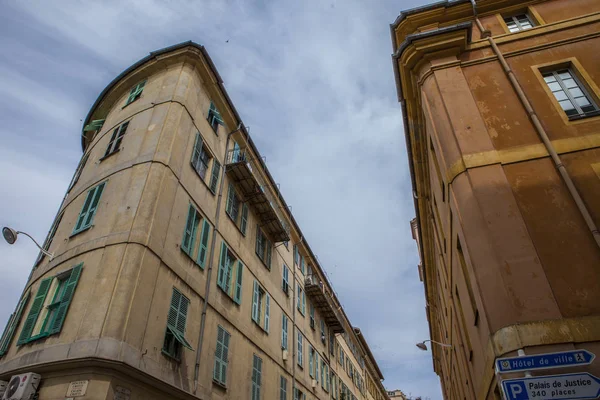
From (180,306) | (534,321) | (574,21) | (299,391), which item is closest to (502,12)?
(574,21)

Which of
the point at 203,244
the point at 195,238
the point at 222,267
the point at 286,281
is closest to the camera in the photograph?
the point at 195,238

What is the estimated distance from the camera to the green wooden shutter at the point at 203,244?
12.0 meters

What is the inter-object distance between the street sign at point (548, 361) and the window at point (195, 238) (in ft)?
27.8

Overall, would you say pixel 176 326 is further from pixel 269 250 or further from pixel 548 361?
pixel 269 250

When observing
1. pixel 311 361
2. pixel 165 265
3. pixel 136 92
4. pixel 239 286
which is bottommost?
pixel 165 265

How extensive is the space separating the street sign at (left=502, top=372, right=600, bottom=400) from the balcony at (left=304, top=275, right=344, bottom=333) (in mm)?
17958

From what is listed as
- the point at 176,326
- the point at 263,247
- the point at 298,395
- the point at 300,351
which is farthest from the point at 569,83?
the point at 298,395

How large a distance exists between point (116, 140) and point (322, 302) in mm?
15528

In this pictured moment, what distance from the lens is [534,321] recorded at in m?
6.11

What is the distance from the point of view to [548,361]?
5.17m

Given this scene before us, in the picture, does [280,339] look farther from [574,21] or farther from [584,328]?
[574,21]

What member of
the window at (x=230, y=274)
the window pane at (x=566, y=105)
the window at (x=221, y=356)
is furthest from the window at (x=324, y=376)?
the window pane at (x=566, y=105)

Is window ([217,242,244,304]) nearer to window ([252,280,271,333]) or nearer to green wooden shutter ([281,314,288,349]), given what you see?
window ([252,280,271,333])

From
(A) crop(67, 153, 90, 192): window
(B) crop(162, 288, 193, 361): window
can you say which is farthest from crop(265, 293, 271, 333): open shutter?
(A) crop(67, 153, 90, 192): window
